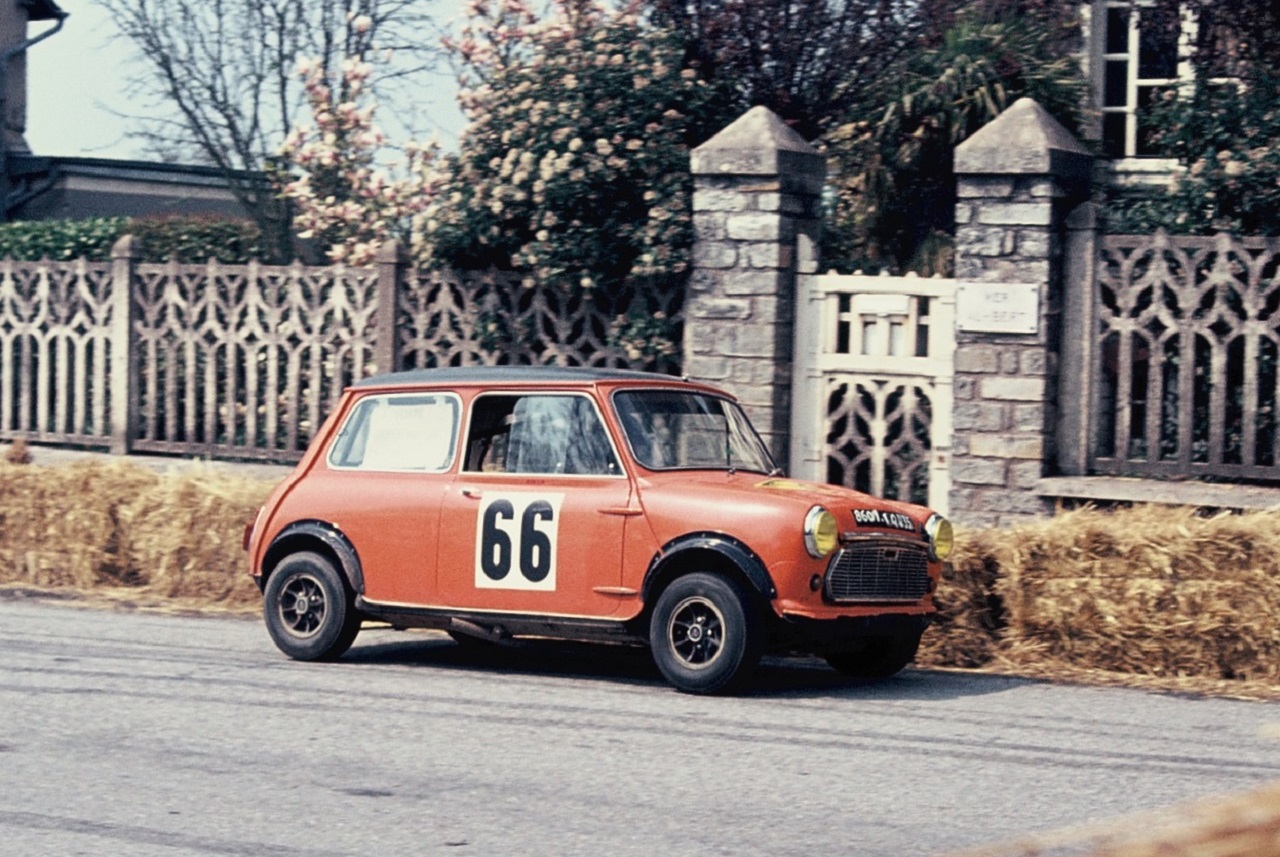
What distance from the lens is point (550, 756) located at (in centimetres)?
737

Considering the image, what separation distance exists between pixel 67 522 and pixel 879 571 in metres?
6.55

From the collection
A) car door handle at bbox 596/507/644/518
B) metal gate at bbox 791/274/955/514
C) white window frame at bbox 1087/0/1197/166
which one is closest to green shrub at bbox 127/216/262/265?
white window frame at bbox 1087/0/1197/166

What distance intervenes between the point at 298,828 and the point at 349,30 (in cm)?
2186

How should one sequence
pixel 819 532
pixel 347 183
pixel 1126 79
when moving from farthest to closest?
pixel 347 183, pixel 1126 79, pixel 819 532

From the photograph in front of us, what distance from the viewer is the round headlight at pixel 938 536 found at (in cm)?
951

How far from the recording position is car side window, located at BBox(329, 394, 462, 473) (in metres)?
9.98

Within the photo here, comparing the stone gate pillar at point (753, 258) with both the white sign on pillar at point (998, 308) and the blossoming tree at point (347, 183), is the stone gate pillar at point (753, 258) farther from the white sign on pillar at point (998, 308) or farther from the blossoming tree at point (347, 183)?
the blossoming tree at point (347, 183)

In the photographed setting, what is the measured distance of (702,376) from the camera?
13.3 metres

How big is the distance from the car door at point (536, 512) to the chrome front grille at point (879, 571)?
105 cm

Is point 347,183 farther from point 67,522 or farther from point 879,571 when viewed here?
point 879,571

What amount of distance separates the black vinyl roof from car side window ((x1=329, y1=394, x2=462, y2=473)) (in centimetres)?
10

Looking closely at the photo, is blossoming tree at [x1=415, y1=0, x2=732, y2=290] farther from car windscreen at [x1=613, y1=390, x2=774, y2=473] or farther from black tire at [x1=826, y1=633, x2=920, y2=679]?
black tire at [x1=826, y1=633, x2=920, y2=679]

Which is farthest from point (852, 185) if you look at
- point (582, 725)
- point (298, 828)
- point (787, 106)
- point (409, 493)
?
point (298, 828)

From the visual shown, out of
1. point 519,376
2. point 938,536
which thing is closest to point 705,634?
point 938,536
